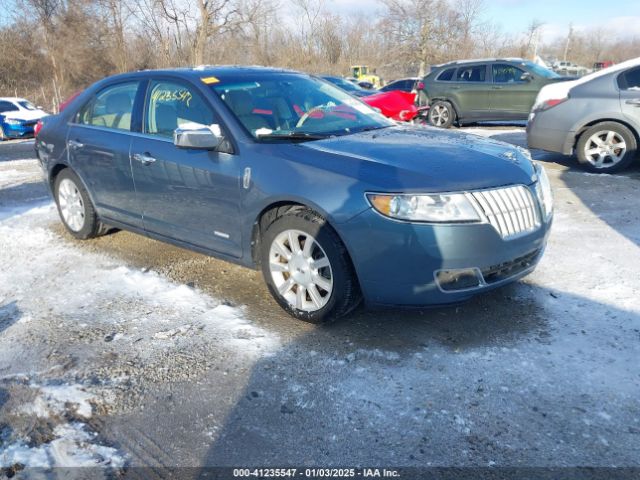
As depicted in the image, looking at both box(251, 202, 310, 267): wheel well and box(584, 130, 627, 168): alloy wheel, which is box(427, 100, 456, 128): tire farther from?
box(251, 202, 310, 267): wheel well

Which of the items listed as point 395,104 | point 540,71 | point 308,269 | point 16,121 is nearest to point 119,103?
point 308,269

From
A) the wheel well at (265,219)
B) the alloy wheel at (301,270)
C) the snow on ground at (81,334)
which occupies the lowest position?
the snow on ground at (81,334)

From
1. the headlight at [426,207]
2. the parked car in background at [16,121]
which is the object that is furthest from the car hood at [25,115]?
the headlight at [426,207]

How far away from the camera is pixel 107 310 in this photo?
12.2 ft

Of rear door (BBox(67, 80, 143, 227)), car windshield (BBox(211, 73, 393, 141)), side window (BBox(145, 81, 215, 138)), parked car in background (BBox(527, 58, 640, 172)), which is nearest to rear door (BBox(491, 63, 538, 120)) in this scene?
parked car in background (BBox(527, 58, 640, 172))

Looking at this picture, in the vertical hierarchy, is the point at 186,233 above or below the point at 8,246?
above

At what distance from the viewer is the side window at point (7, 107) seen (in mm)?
17562

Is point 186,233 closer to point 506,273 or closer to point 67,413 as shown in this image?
point 67,413

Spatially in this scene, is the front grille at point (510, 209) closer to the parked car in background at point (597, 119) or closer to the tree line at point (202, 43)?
the parked car in background at point (597, 119)

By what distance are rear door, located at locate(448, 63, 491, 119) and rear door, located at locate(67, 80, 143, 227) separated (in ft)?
33.8

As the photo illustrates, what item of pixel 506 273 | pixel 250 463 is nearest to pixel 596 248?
pixel 506 273

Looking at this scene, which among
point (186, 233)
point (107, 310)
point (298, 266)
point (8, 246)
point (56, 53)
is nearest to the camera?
point (298, 266)

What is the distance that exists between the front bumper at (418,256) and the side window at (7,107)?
1854cm

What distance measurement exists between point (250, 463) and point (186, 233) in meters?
2.17
